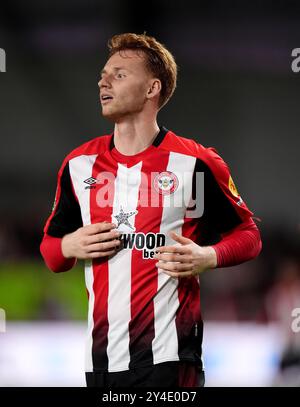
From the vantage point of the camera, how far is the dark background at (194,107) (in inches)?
228

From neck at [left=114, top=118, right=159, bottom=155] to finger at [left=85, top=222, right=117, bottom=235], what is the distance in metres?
0.37

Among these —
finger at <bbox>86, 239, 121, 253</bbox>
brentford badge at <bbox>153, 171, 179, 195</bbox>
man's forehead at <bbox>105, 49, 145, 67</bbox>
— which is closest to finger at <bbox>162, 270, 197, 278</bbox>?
finger at <bbox>86, 239, 121, 253</bbox>

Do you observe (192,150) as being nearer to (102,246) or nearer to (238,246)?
(238,246)

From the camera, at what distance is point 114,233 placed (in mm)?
2686

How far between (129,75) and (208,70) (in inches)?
135

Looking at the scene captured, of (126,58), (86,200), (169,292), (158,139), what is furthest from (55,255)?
(126,58)

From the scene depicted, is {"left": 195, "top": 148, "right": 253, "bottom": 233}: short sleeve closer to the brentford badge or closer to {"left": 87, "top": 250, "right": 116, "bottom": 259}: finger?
the brentford badge

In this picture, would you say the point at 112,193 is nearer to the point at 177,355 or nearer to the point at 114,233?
the point at 114,233

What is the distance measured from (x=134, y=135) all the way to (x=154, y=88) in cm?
22

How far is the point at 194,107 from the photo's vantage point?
604 cm

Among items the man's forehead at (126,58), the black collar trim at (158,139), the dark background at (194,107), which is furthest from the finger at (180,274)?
the dark background at (194,107)

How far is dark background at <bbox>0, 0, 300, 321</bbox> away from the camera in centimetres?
→ 580
